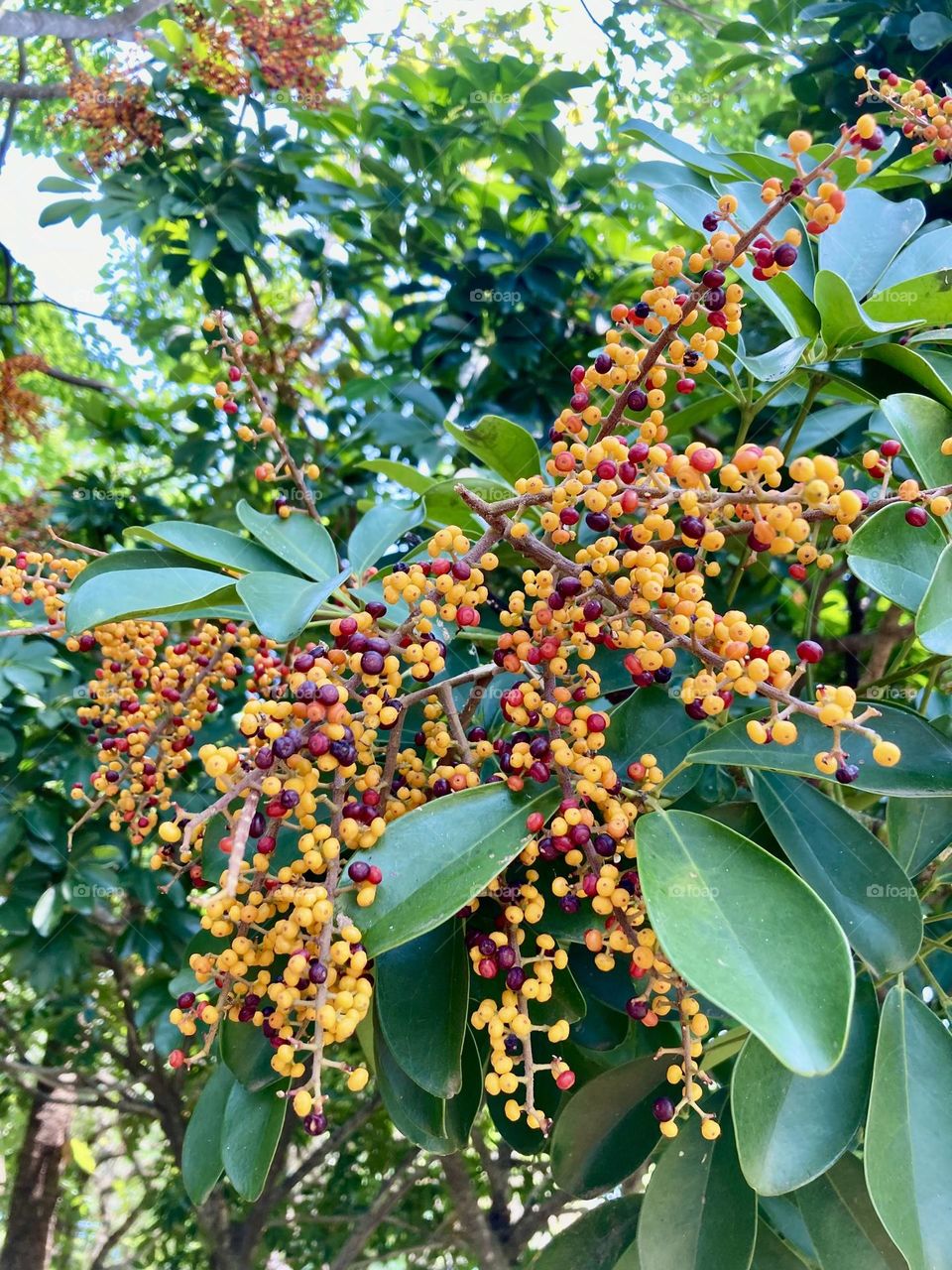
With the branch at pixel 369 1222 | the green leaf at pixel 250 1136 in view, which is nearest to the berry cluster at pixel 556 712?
the green leaf at pixel 250 1136

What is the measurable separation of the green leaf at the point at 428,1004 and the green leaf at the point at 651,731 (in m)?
0.27

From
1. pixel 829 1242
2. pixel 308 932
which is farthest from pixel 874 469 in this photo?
pixel 829 1242

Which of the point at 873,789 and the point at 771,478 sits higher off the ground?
the point at 771,478

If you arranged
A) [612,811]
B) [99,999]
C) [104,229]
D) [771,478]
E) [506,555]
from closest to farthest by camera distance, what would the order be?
[771,478] → [612,811] → [506,555] → [104,229] → [99,999]

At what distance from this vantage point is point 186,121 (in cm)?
248

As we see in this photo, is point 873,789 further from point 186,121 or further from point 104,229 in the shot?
point 186,121

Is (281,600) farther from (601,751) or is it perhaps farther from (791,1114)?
(791,1114)

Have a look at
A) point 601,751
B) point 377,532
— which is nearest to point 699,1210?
point 601,751

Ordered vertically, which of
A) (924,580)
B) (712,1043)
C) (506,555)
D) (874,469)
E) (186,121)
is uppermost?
(186,121)

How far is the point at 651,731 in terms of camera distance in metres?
1.05

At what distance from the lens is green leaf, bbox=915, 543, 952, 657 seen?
752mm

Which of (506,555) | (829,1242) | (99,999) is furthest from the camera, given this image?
(99,999)

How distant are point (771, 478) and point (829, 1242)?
0.80m

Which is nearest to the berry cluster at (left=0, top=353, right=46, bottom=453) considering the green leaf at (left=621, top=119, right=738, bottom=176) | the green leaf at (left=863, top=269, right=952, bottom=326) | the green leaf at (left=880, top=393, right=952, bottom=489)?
the green leaf at (left=621, top=119, right=738, bottom=176)
